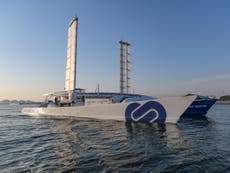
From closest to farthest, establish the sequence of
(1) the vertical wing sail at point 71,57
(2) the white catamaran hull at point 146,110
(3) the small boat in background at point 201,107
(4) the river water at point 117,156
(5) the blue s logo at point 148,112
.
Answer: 1. (4) the river water at point 117,156
2. (2) the white catamaran hull at point 146,110
3. (5) the blue s logo at point 148,112
4. (3) the small boat in background at point 201,107
5. (1) the vertical wing sail at point 71,57

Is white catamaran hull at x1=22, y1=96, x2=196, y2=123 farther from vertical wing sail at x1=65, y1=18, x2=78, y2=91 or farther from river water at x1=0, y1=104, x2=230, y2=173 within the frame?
vertical wing sail at x1=65, y1=18, x2=78, y2=91

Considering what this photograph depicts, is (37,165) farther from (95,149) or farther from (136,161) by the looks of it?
(136,161)

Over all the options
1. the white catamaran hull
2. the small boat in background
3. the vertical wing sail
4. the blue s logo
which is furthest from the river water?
the vertical wing sail

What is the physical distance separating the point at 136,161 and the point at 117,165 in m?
1.00

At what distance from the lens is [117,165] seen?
8055 mm

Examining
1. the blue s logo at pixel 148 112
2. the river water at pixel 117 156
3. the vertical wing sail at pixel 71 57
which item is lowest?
the river water at pixel 117 156

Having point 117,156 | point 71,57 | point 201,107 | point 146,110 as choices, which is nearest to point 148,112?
point 146,110

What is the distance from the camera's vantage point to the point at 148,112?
22547 millimetres

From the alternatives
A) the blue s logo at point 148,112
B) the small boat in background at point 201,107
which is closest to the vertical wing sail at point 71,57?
the blue s logo at point 148,112

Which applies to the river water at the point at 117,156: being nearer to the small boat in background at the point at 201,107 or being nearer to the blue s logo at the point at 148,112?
the blue s logo at the point at 148,112

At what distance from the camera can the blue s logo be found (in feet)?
72.9

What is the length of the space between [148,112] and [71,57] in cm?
2226

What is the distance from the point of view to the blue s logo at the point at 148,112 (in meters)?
22.2

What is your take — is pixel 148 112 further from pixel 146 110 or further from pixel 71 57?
pixel 71 57
